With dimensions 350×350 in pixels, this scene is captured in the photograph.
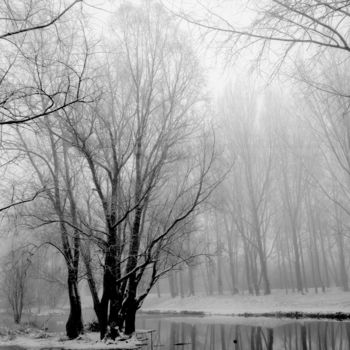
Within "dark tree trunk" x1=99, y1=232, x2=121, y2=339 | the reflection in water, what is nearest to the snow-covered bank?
the reflection in water

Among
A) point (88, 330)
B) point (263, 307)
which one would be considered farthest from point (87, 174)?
point (263, 307)

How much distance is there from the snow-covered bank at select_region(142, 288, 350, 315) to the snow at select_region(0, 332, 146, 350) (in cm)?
1051

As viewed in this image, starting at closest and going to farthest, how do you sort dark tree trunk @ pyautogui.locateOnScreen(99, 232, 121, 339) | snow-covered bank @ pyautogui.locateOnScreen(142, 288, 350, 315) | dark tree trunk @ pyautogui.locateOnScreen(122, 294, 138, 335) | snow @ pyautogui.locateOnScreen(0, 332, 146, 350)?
snow @ pyautogui.locateOnScreen(0, 332, 146, 350) < dark tree trunk @ pyautogui.locateOnScreen(99, 232, 121, 339) < dark tree trunk @ pyautogui.locateOnScreen(122, 294, 138, 335) < snow-covered bank @ pyautogui.locateOnScreen(142, 288, 350, 315)

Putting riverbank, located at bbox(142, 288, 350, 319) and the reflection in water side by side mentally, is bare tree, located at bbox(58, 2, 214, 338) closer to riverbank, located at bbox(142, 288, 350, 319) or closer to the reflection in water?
the reflection in water

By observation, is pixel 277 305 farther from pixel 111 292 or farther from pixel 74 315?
pixel 111 292

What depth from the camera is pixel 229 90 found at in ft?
96.5

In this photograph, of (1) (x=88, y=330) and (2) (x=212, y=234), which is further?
(2) (x=212, y=234)

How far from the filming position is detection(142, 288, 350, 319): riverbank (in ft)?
62.5

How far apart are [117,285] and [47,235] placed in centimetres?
365

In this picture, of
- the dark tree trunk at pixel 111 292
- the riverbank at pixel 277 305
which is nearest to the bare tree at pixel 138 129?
the dark tree trunk at pixel 111 292

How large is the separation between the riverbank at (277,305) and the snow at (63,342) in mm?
9873

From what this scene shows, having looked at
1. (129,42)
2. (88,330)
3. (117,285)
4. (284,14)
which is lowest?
(88,330)

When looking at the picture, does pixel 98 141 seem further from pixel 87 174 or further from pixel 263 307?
pixel 263 307

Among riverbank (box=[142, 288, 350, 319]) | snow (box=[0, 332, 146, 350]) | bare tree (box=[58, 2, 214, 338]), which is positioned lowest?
snow (box=[0, 332, 146, 350])
